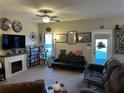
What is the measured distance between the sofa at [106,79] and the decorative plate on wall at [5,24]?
3756mm

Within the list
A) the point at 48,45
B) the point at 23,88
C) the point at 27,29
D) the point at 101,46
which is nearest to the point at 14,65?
the point at 27,29

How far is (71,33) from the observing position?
6676mm

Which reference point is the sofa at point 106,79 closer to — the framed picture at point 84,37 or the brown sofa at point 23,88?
the brown sofa at point 23,88

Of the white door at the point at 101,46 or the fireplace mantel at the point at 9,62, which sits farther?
the white door at the point at 101,46

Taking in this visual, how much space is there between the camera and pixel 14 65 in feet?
17.3

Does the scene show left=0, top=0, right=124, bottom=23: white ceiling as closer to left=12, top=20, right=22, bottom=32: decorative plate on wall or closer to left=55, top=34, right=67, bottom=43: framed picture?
left=12, top=20, right=22, bottom=32: decorative plate on wall

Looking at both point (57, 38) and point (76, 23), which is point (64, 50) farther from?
point (76, 23)

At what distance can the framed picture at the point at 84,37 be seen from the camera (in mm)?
6258

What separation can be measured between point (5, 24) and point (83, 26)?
12.2ft

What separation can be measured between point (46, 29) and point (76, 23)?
192 centimetres

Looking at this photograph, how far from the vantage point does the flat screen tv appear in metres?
5.03

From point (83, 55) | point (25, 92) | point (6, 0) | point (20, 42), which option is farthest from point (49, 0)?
point (83, 55)

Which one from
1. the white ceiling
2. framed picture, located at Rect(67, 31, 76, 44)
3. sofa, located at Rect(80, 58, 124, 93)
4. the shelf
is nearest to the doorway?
the shelf

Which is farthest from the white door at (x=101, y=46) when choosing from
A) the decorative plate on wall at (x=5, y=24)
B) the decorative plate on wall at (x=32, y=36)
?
the decorative plate on wall at (x=5, y=24)
